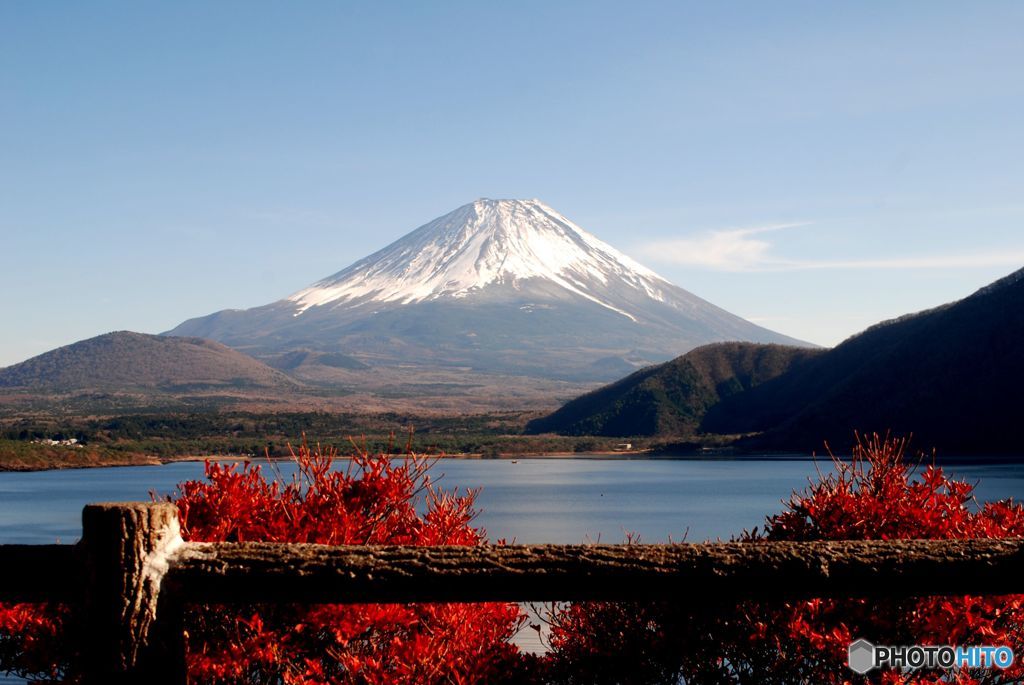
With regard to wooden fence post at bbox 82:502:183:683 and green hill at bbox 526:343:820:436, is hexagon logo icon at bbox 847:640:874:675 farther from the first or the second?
green hill at bbox 526:343:820:436

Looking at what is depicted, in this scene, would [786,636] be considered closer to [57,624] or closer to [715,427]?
[57,624]

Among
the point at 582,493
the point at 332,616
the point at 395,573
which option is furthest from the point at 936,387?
the point at 395,573

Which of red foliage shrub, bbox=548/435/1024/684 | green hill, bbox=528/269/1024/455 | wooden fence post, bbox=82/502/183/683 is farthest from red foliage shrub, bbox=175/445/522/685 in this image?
green hill, bbox=528/269/1024/455

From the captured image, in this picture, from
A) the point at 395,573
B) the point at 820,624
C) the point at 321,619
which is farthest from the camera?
the point at 820,624

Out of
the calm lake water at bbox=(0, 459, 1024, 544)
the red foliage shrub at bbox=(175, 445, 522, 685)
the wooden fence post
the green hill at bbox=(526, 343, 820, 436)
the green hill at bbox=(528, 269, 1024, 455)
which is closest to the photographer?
the wooden fence post

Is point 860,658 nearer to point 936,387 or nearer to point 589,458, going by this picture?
point 936,387

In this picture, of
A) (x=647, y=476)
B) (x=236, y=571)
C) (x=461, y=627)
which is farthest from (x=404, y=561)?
(x=647, y=476)

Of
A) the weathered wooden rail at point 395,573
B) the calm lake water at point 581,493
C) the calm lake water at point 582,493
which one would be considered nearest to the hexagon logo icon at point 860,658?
the weathered wooden rail at point 395,573
